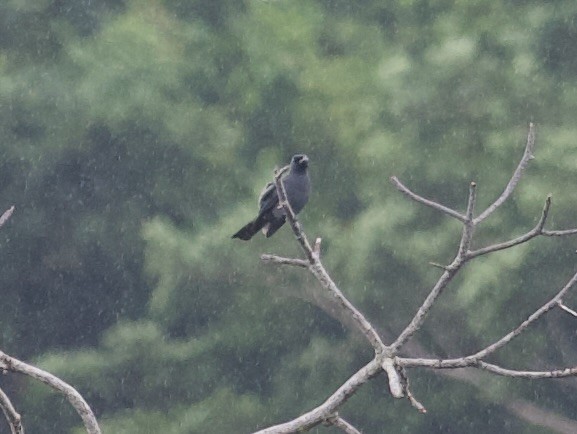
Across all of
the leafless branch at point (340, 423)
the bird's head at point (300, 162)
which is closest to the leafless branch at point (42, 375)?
the leafless branch at point (340, 423)

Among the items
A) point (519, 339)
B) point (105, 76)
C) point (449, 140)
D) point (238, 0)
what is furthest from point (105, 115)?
point (519, 339)

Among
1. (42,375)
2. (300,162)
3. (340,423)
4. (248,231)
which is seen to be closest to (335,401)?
(340,423)

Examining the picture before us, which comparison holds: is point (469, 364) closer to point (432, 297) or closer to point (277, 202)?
point (432, 297)

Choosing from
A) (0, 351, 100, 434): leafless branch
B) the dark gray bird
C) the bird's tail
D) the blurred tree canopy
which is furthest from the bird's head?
the blurred tree canopy

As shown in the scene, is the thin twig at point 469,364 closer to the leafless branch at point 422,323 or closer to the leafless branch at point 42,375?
the leafless branch at point 422,323

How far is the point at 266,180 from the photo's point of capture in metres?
7.59

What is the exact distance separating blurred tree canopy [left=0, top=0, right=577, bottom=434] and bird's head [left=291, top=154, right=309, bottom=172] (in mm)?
2361

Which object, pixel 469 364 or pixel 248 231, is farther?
pixel 248 231

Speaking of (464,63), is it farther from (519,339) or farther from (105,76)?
(105,76)

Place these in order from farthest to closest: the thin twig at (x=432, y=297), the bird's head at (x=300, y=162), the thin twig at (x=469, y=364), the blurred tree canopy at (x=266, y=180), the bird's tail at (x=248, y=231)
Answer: the blurred tree canopy at (x=266, y=180) < the bird's head at (x=300, y=162) < the bird's tail at (x=248, y=231) < the thin twig at (x=432, y=297) < the thin twig at (x=469, y=364)

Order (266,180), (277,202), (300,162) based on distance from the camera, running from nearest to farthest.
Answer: (277,202) → (300,162) → (266,180)

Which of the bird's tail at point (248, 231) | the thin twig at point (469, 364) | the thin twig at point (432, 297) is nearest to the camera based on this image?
the thin twig at point (469, 364)

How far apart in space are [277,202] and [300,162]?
290 mm

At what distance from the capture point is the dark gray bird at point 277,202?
15.3ft
